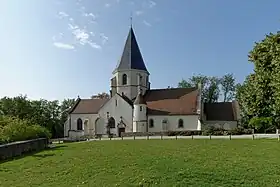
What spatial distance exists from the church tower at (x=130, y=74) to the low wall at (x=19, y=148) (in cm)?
3543

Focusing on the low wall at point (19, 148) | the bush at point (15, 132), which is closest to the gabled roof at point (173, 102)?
the bush at point (15, 132)

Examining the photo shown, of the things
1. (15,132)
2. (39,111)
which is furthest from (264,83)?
(39,111)

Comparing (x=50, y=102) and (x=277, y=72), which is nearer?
(x=277, y=72)

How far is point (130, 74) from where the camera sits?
211ft

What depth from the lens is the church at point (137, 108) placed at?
187 feet

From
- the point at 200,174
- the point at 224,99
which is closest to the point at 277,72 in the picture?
the point at 200,174

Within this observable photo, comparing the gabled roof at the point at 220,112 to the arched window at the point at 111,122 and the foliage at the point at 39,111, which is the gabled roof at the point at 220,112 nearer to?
the arched window at the point at 111,122

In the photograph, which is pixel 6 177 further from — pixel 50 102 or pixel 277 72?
pixel 50 102

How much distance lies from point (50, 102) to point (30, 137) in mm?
52540

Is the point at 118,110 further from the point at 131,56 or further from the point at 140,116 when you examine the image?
the point at 131,56

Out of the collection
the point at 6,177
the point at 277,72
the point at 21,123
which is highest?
the point at 277,72

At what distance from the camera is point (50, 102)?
8212 centimetres

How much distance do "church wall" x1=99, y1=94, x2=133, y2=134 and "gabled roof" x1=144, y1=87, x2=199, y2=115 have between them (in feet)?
12.7

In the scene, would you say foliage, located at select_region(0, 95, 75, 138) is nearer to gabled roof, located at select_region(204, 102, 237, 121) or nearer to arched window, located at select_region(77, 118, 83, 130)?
arched window, located at select_region(77, 118, 83, 130)
